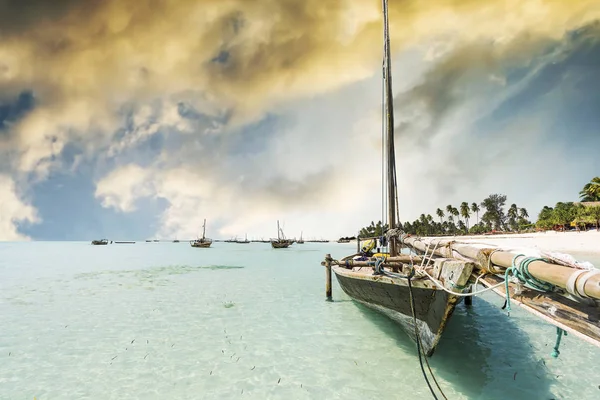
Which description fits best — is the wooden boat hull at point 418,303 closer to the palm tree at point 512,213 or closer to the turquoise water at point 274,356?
the turquoise water at point 274,356

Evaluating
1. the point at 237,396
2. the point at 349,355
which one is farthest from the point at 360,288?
the point at 237,396

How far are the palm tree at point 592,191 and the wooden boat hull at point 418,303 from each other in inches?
3106

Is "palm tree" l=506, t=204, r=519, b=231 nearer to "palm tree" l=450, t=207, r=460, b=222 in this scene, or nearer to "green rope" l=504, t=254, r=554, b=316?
"palm tree" l=450, t=207, r=460, b=222

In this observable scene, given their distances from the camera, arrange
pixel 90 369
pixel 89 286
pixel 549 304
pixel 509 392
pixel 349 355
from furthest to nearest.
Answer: pixel 89 286
pixel 349 355
pixel 90 369
pixel 509 392
pixel 549 304

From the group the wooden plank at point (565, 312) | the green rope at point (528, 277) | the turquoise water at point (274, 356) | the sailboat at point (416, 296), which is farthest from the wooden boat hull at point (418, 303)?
the green rope at point (528, 277)

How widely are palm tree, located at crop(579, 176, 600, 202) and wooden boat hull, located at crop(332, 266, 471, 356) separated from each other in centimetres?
7889

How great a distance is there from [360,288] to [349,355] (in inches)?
99.5

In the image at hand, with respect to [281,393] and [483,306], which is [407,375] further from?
[483,306]

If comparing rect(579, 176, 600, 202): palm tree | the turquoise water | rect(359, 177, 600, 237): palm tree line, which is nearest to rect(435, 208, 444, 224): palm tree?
rect(359, 177, 600, 237): palm tree line

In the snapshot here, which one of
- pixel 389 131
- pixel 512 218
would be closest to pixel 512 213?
pixel 512 218

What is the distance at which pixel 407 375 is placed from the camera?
693 cm

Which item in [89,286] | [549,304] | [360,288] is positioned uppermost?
[549,304]

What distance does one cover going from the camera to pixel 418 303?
673cm

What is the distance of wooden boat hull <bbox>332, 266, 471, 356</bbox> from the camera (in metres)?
5.85
